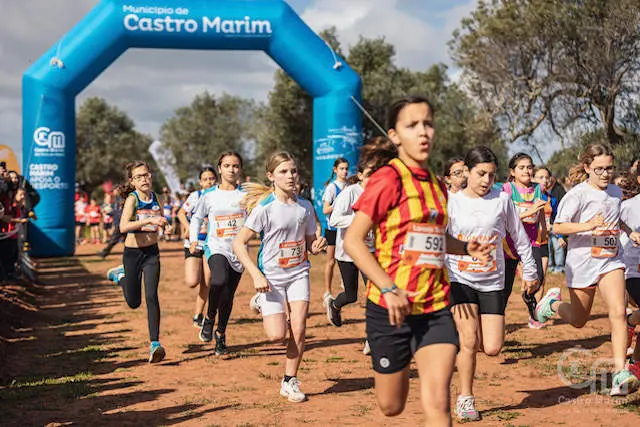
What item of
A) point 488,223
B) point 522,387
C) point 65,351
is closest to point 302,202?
point 488,223

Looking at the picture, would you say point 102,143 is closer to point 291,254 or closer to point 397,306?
point 291,254

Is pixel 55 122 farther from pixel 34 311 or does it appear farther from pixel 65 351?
pixel 65 351

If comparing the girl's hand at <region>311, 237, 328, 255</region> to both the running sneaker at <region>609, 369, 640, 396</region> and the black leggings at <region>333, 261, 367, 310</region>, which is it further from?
the running sneaker at <region>609, 369, 640, 396</region>

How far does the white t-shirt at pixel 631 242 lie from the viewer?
21.9 ft

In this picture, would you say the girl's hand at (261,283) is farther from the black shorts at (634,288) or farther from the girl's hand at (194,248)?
the black shorts at (634,288)

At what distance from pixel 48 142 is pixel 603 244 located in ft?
53.5

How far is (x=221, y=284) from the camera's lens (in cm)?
798

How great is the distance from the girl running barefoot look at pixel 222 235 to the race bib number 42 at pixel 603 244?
139 inches

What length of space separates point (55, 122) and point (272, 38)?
596cm

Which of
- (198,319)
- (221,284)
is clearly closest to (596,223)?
(221,284)

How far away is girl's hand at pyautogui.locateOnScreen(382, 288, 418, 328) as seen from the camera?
355 cm

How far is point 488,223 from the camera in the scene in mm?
5828

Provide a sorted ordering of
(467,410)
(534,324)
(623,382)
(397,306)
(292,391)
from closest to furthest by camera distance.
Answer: (397,306) → (467,410) → (623,382) → (292,391) → (534,324)

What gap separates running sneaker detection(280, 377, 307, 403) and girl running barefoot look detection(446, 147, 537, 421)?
131 centimetres
